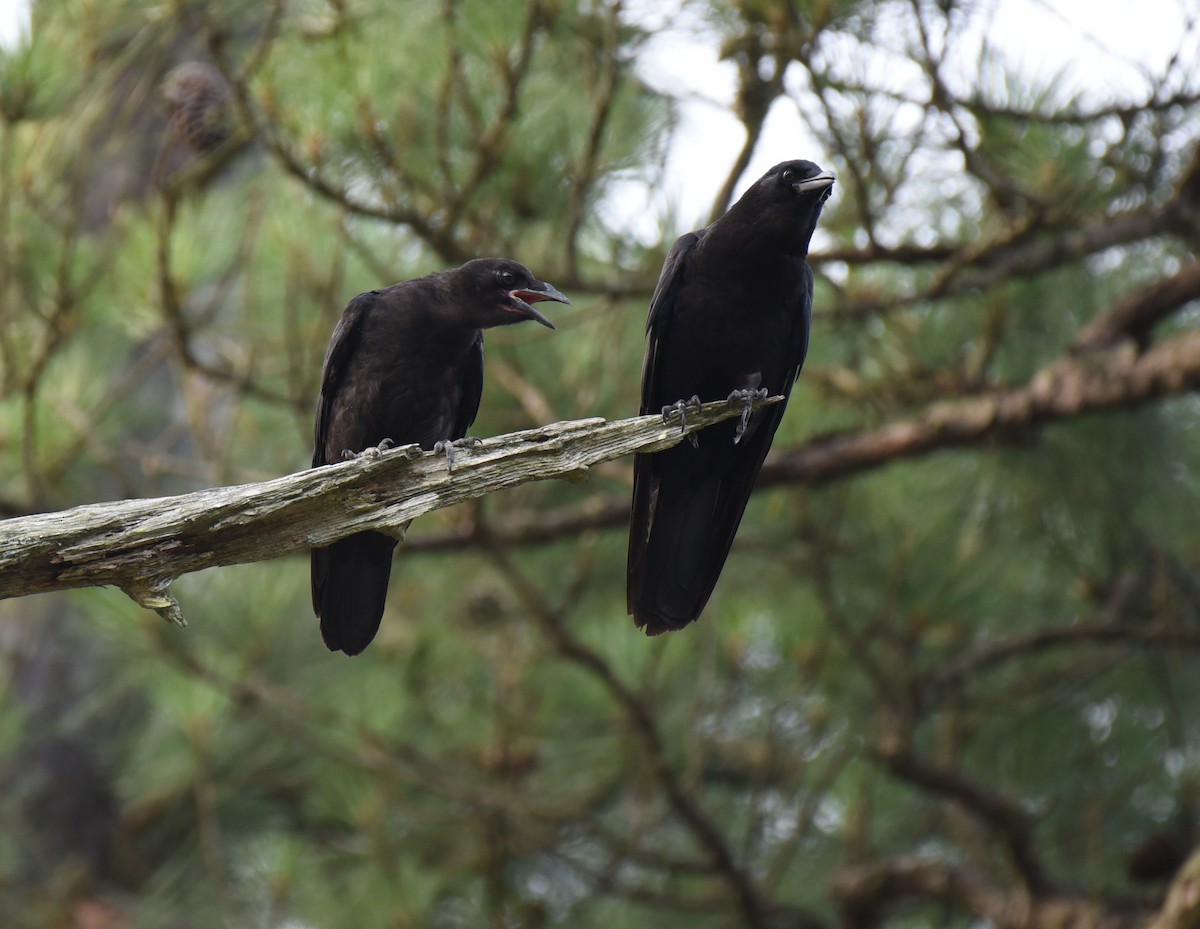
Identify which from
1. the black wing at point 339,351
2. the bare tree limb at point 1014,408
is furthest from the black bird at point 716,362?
the bare tree limb at point 1014,408

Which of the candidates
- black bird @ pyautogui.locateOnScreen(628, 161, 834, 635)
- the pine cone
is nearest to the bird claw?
black bird @ pyautogui.locateOnScreen(628, 161, 834, 635)

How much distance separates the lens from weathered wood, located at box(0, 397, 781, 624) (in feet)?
8.80

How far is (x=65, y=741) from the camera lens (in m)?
8.90

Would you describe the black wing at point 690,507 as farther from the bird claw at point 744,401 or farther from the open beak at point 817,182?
the open beak at point 817,182

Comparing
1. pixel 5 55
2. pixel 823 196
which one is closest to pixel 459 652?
pixel 5 55

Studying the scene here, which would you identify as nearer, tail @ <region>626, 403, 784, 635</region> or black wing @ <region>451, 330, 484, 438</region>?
tail @ <region>626, 403, 784, 635</region>

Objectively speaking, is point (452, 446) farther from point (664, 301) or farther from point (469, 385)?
point (469, 385)

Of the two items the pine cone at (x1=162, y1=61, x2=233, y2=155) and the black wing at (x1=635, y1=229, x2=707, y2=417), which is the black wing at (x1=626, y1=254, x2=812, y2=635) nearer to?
the black wing at (x1=635, y1=229, x2=707, y2=417)

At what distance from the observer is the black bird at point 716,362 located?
3.40 meters

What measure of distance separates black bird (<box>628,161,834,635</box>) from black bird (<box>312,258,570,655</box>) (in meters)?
0.45

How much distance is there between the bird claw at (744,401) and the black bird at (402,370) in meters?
0.50

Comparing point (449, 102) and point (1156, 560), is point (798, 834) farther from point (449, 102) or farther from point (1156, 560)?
point (449, 102)

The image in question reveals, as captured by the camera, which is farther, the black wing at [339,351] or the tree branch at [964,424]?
the tree branch at [964,424]

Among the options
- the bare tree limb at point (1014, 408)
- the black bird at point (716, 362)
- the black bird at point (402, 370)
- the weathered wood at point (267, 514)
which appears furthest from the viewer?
the bare tree limb at point (1014, 408)
